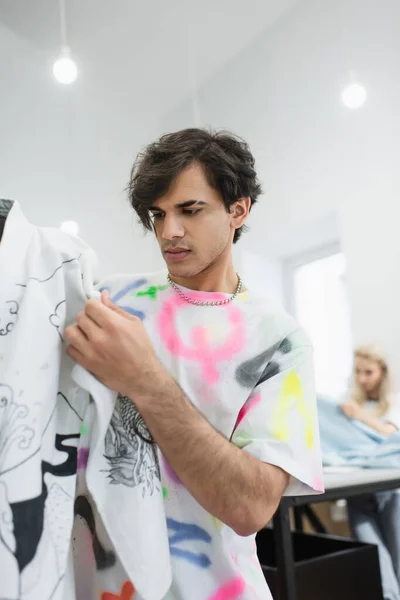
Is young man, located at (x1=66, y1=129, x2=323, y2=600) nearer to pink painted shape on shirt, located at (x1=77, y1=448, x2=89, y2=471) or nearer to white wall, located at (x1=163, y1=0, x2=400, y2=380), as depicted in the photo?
pink painted shape on shirt, located at (x1=77, y1=448, x2=89, y2=471)

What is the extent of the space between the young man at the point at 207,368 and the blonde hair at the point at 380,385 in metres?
2.01

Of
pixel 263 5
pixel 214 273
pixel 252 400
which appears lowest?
pixel 252 400

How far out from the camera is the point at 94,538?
688 millimetres

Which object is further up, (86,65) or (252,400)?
(86,65)

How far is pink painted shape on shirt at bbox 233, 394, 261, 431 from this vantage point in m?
0.76

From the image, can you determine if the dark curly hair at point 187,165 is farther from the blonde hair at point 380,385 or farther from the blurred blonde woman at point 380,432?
the blonde hair at point 380,385

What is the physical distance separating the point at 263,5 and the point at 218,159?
10.8ft

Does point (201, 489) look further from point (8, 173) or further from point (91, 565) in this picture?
point (8, 173)

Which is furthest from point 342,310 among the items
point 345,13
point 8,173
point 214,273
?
point 214,273

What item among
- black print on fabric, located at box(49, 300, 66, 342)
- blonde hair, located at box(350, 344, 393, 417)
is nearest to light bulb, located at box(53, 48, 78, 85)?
blonde hair, located at box(350, 344, 393, 417)

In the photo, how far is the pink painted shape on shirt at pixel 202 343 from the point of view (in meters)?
0.79

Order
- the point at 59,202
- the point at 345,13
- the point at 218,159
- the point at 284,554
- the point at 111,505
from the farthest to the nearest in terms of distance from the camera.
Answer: the point at 59,202 → the point at 345,13 → the point at 284,554 → the point at 218,159 → the point at 111,505

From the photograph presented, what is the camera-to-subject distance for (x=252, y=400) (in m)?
0.77

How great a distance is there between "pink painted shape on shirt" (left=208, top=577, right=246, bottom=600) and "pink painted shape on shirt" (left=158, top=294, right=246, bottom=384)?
0.85ft
